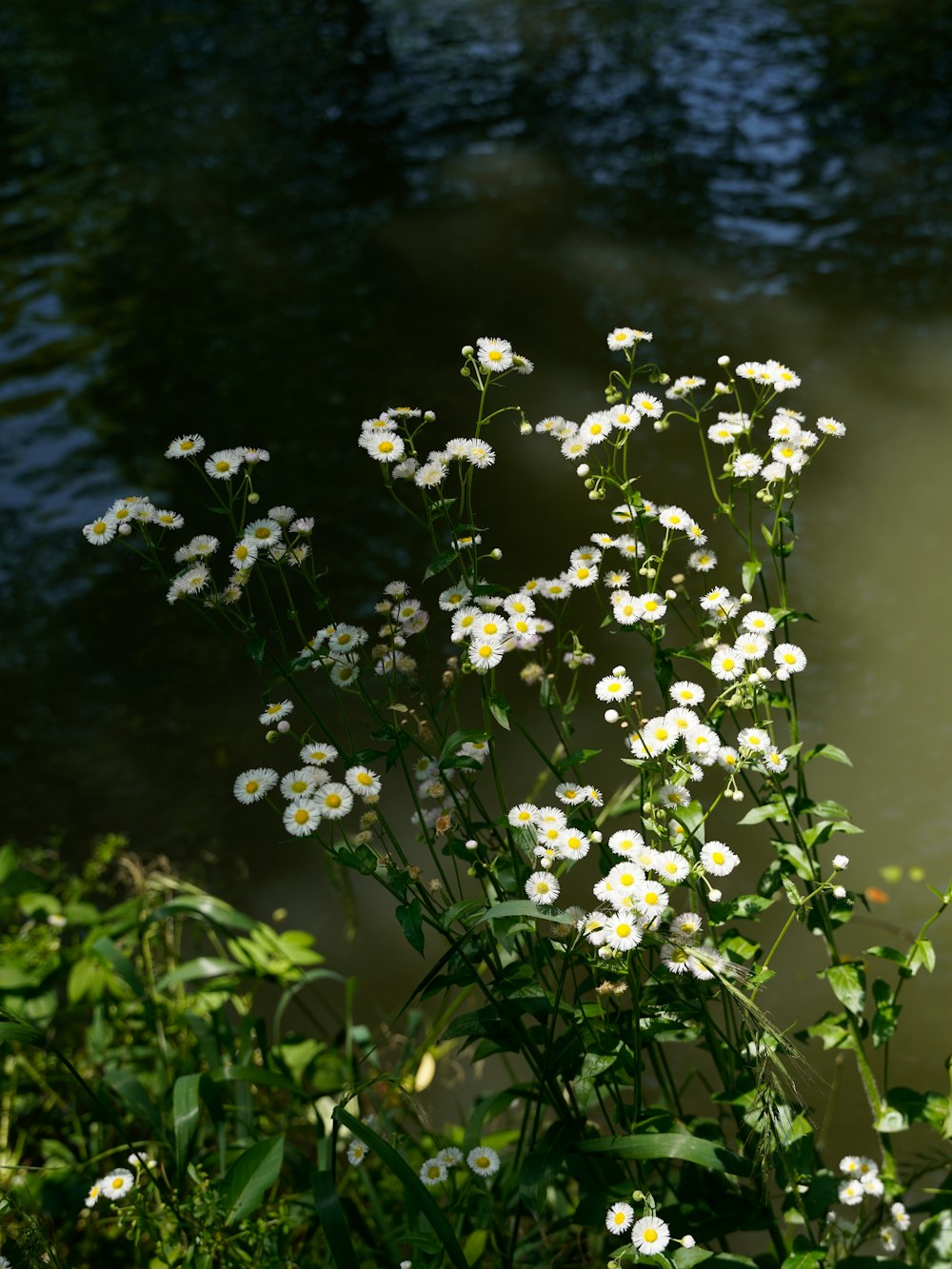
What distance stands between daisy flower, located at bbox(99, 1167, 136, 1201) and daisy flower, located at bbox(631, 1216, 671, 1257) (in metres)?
0.73

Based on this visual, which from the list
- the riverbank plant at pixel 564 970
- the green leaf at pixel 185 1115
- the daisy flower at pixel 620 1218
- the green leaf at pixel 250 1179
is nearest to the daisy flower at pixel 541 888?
the riverbank plant at pixel 564 970

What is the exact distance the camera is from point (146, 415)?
4.34m

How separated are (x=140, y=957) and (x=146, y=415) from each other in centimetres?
245

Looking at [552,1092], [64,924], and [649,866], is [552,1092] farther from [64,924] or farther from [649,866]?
[64,924]

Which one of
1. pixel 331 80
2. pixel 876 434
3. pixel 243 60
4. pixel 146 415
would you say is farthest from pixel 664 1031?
pixel 243 60

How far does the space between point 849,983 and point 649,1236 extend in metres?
0.45

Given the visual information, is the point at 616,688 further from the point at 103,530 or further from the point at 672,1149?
the point at 103,530

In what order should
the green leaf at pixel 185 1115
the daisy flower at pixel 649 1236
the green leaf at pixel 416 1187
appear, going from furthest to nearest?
the green leaf at pixel 185 1115
the green leaf at pixel 416 1187
the daisy flower at pixel 649 1236

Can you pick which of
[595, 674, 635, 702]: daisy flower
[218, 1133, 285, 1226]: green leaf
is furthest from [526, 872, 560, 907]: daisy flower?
[218, 1133, 285, 1226]: green leaf

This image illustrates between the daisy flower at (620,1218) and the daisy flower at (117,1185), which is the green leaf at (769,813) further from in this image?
the daisy flower at (117,1185)

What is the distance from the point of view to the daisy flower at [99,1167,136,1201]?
5.04 ft

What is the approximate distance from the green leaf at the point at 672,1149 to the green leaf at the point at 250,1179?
19.5 inches

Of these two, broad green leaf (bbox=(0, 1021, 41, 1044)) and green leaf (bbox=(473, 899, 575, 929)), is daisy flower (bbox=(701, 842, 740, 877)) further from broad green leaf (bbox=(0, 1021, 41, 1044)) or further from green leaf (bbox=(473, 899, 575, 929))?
broad green leaf (bbox=(0, 1021, 41, 1044))

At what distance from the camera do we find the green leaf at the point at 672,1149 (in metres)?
1.31
